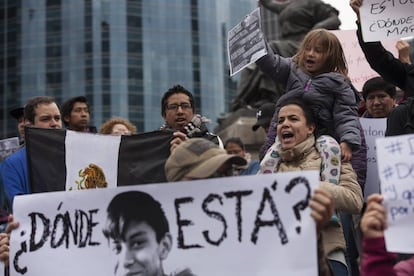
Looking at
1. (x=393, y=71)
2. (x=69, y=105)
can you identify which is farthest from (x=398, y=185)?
(x=69, y=105)

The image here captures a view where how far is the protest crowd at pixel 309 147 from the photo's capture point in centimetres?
280

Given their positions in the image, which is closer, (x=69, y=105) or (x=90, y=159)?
(x=90, y=159)

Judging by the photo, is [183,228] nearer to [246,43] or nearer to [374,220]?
[374,220]

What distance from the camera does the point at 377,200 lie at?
2447mm

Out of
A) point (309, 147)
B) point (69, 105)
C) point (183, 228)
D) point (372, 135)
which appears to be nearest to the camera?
point (183, 228)

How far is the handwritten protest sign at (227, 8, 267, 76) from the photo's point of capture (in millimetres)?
4246

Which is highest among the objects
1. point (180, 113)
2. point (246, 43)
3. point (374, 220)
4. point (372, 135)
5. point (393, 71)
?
point (246, 43)

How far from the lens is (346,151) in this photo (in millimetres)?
3895

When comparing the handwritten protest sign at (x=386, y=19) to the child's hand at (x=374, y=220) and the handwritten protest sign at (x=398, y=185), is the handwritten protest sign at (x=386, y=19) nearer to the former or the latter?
the handwritten protest sign at (x=398, y=185)

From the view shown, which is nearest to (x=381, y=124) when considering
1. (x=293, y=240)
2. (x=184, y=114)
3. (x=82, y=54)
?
(x=184, y=114)

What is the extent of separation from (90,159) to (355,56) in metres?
2.77

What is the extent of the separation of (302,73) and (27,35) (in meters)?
49.6

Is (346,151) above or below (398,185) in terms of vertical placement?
above

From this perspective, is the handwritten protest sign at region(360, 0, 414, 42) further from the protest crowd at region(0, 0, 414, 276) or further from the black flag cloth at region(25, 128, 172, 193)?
the black flag cloth at region(25, 128, 172, 193)
